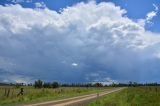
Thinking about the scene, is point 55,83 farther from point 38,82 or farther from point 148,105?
point 148,105

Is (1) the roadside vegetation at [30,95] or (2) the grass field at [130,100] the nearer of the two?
(2) the grass field at [130,100]

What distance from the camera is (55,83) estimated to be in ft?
511

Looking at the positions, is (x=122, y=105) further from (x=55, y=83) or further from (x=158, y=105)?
(x=55, y=83)

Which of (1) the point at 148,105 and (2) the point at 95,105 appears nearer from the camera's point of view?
(1) the point at 148,105

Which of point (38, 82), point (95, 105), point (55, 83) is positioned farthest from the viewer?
point (55, 83)

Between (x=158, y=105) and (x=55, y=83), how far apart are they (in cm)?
13233

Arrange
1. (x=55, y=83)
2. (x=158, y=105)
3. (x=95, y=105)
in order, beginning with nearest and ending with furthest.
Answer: (x=158, y=105) → (x=95, y=105) → (x=55, y=83)

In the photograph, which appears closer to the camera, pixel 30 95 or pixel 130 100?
pixel 130 100

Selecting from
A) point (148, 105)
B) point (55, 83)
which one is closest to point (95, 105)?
point (148, 105)

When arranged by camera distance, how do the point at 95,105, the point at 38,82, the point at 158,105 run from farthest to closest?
1. the point at 38,82
2. the point at 95,105
3. the point at 158,105

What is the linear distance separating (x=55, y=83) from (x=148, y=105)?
131784 mm

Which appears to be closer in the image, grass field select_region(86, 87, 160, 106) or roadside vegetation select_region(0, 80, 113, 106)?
grass field select_region(86, 87, 160, 106)

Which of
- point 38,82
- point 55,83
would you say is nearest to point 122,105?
point 38,82

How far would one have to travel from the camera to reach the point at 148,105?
2542cm
